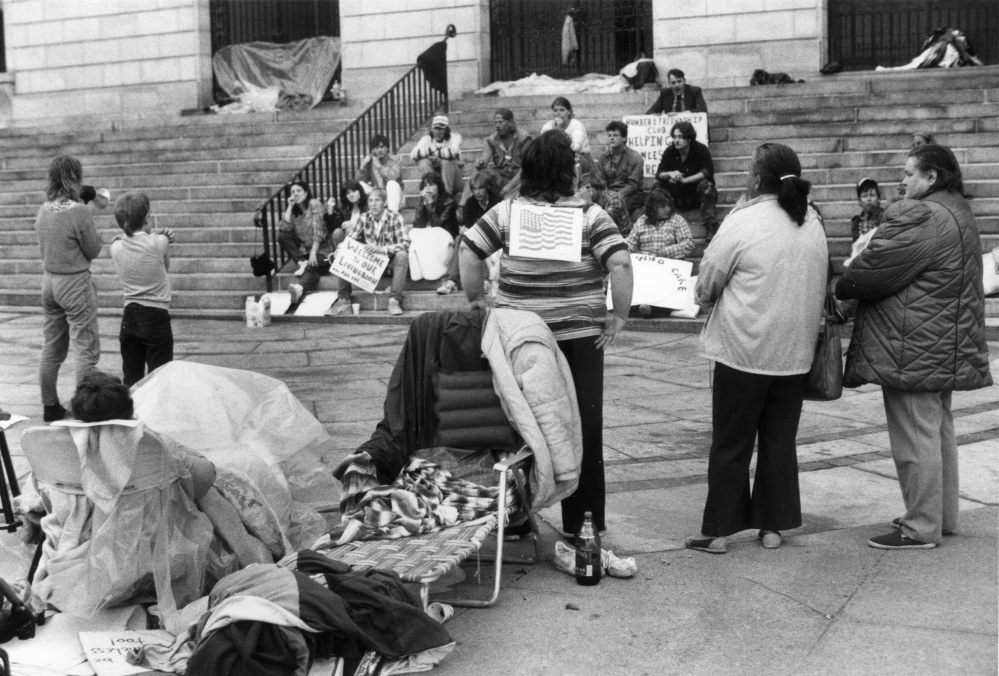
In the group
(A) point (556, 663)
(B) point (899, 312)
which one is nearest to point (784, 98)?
(B) point (899, 312)

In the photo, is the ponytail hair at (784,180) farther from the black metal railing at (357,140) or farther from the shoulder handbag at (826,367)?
the black metal railing at (357,140)

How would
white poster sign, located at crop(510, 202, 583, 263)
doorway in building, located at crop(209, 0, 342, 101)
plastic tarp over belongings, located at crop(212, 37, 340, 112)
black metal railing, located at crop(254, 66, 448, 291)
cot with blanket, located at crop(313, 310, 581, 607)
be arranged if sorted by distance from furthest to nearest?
1. doorway in building, located at crop(209, 0, 342, 101)
2. plastic tarp over belongings, located at crop(212, 37, 340, 112)
3. black metal railing, located at crop(254, 66, 448, 291)
4. white poster sign, located at crop(510, 202, 583, 263)
5. cot with blanket, located at crop(313, 310, 581, 607)

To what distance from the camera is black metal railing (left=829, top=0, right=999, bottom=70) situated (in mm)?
18266

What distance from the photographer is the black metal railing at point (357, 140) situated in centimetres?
1469

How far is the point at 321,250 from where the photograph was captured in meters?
14.2

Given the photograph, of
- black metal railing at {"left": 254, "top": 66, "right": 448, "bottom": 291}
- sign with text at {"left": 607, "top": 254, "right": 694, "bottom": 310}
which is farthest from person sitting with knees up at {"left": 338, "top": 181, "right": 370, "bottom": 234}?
sign with text at {"left": 607, "top": 254, "right": 694, "bottom": 310}

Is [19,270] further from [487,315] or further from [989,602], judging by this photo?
[989,602]

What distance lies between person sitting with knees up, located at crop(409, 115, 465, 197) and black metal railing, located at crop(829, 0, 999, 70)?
689cm

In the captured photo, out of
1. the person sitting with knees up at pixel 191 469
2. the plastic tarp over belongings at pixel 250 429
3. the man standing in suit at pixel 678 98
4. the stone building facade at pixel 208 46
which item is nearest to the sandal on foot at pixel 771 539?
the plastic tarp over belongings at pixel 250 429

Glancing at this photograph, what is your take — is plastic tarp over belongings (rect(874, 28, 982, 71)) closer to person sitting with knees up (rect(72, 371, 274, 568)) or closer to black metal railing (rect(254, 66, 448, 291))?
black metal railing (rect(254, 66, 448, 291))

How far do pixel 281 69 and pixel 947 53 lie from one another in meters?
11.3

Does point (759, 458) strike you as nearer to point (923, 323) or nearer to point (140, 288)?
point (923, 323)

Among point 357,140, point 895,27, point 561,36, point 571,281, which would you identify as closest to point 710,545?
point 571,281

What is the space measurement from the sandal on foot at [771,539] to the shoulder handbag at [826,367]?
620mm
